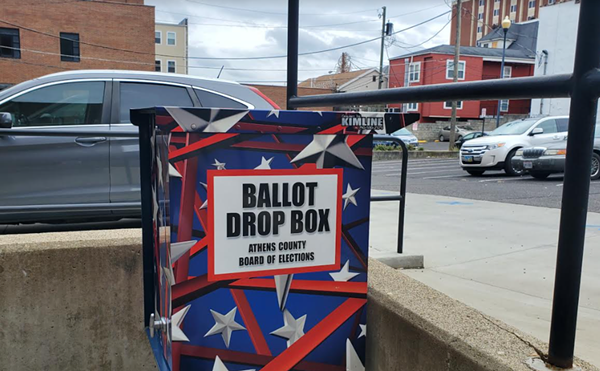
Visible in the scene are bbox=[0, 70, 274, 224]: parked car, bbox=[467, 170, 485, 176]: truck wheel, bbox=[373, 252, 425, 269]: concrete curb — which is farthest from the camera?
bbox=[467, 170, 485, 176]: truck wheel

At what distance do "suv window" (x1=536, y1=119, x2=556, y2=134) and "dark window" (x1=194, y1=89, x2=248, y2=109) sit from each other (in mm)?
11182

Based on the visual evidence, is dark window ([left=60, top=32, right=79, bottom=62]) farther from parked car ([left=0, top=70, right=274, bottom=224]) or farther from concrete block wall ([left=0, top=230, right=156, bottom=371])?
concrete block wall ([left=0, top=230, right=156, bottom=371])

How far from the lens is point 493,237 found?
5898 millimetres

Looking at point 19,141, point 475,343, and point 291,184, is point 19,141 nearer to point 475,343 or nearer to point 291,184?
point 291,184

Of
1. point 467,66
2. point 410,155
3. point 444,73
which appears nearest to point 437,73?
point 444,73

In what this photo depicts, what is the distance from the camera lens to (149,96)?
553 cm

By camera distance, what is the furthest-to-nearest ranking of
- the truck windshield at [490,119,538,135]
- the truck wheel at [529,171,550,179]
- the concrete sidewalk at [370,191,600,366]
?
the truck windshield at [490,119,538,135] < the truck wheel at [529,171,550,179] < the concrete sidewalk at [370,191,600,366]

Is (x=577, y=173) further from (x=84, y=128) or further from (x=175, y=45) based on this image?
(x=175, y=45)

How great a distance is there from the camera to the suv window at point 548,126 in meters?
13.8

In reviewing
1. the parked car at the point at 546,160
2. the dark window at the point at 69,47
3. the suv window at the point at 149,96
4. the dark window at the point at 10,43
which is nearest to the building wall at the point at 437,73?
the dark window at the point at 69,47

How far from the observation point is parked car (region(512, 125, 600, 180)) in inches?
478

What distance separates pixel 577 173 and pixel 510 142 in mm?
13976

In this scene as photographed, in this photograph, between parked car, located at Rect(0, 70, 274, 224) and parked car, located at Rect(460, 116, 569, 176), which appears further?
parked car, located at Rect(460, 116, 569, 176)

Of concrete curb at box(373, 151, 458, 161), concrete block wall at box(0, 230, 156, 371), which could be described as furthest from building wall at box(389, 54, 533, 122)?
concrete block wall at box(0, 230, 156, 371)
